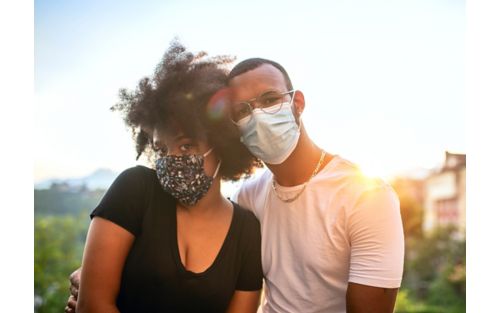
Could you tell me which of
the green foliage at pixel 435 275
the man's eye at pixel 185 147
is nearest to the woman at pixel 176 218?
the man's eye at pixel 185 147

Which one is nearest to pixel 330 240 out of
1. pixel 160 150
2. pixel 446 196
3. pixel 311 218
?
pixel 311 218

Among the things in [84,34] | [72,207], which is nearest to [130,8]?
[84,34]

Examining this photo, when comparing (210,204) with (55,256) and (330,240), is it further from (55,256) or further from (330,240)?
(55,256)

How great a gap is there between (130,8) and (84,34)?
0.78m

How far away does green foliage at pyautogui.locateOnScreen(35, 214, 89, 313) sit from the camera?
24.3 feet

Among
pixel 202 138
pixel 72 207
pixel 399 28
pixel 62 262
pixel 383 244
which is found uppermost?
pixel 399 28

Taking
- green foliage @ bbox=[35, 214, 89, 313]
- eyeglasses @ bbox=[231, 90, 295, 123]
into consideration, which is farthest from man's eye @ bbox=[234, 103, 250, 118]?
green foliage @ bbox=[35, 214, 89, 313]

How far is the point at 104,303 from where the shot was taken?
4.84 ft

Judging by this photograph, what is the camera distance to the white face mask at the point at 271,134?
5.71ft

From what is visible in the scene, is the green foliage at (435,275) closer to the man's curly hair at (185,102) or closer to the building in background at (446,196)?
the building in background at (446,196)

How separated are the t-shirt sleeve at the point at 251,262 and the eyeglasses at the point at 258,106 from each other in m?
0.35

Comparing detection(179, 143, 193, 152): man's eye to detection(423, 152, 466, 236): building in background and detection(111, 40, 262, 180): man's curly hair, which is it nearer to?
detection(111, 40, 262, 180): man's curly hair
